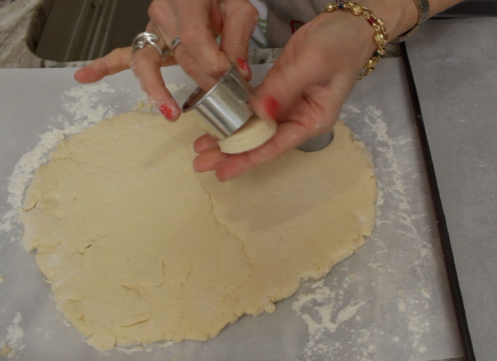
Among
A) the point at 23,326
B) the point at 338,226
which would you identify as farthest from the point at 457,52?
the point at 23,326

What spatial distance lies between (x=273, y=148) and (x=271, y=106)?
0.63ft

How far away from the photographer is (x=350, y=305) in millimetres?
1291

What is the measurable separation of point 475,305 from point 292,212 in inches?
28.4

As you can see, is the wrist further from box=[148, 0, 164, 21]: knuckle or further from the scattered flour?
the scattered flour

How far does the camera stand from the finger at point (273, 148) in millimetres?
1082

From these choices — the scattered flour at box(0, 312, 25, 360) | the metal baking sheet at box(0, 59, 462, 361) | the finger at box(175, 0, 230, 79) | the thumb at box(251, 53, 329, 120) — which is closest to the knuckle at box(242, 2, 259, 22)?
the finger at box(175, 0, 230, 79)

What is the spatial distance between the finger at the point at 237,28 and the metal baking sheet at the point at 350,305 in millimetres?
702

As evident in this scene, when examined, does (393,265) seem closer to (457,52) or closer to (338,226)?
(338,226)

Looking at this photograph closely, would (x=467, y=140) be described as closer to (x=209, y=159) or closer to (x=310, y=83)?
(x=310, y=83)

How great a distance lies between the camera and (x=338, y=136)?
1503 millimetres

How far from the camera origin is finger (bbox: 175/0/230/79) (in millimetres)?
1049

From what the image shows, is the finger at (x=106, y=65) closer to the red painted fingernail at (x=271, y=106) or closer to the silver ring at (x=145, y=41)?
the silver ring at (x=145, y=41)

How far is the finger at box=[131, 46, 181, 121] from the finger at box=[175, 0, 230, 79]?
0.41 ft

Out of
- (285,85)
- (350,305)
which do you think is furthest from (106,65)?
(350,305)
